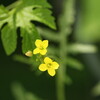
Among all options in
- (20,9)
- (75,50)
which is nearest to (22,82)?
(75,50)

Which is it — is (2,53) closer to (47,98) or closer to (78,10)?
(47,98)

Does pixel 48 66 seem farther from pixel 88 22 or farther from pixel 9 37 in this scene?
pixel 88 22

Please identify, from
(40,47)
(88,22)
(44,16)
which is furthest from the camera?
(88,22)

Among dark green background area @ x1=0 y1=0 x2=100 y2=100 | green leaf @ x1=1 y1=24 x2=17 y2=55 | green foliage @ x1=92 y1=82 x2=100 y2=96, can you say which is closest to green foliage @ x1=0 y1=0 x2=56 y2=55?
green leaf @ x1=1 y1=24 x2=17 y2=55

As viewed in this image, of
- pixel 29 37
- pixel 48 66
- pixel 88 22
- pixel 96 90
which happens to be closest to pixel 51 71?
pixel 48 66

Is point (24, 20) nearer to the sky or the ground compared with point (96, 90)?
nearer to the sky
